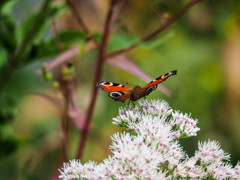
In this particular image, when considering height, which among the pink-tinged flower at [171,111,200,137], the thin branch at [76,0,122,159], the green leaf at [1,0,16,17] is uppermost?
the green leaf at [1,0,16,17]

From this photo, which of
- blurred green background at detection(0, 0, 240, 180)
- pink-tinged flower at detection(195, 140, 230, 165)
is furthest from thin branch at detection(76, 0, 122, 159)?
blurred green background at detection(0, 0, 240, 180)

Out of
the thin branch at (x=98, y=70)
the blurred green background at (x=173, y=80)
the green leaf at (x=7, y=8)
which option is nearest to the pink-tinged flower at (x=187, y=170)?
the thin branch at (x=98, y=70)

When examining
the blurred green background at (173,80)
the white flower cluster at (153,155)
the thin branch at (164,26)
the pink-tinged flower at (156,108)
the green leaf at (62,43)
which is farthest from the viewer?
the blurred green background at (173,80)

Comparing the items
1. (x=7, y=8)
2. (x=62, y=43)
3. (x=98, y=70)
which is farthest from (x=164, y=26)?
(x=7, y=8)

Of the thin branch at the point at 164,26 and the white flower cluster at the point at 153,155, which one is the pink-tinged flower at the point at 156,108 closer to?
the white flower cluster at the point at 153,155

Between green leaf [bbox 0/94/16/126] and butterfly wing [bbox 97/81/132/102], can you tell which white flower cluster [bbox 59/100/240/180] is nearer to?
butterfly wing [bbox 97/81/132/102]

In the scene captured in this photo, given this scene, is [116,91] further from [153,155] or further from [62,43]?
[62,43]

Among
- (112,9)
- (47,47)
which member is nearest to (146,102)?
(112,9)
